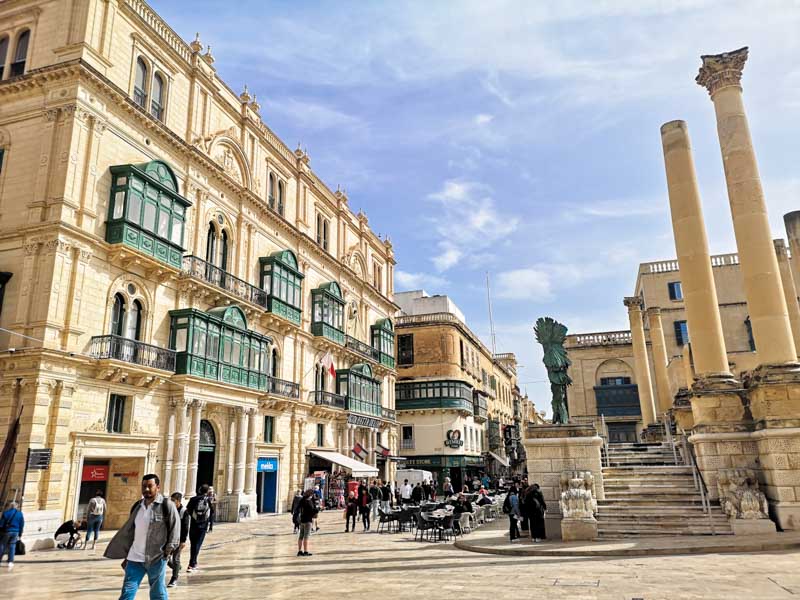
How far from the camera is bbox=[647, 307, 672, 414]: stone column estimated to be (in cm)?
2906

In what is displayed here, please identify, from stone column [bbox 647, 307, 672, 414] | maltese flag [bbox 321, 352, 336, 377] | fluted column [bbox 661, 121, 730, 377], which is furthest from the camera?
maltese flag [bbox 321, 352, 336, 377]

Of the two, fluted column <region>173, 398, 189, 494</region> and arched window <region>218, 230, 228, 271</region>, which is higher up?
arched window <region>218, 230, 228, 271</region>

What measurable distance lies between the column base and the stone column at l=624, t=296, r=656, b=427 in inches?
804

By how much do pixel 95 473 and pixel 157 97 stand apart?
47.8 ft

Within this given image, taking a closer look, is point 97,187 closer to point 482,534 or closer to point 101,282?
point 101,282

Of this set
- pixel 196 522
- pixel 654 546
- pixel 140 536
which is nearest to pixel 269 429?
pixel 196 522

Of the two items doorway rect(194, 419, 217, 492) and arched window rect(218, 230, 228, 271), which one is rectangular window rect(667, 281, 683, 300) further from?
doorway rect(194, 419, 217, 492)

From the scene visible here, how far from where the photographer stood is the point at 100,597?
9.11 metres

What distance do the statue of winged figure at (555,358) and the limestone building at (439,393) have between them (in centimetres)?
3147

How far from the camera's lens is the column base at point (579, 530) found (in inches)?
542

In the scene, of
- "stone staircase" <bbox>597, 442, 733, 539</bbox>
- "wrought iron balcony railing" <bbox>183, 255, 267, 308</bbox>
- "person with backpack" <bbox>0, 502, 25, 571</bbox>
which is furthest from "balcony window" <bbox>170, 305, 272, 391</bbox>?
"stone staircase" <bbox>597, 442, 733, 539</bbox>

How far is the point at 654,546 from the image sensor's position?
11906 millimetres

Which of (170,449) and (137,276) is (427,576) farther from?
(137,276)

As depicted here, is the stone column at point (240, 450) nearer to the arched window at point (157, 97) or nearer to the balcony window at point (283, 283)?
the balcony window at point (283, 283)
